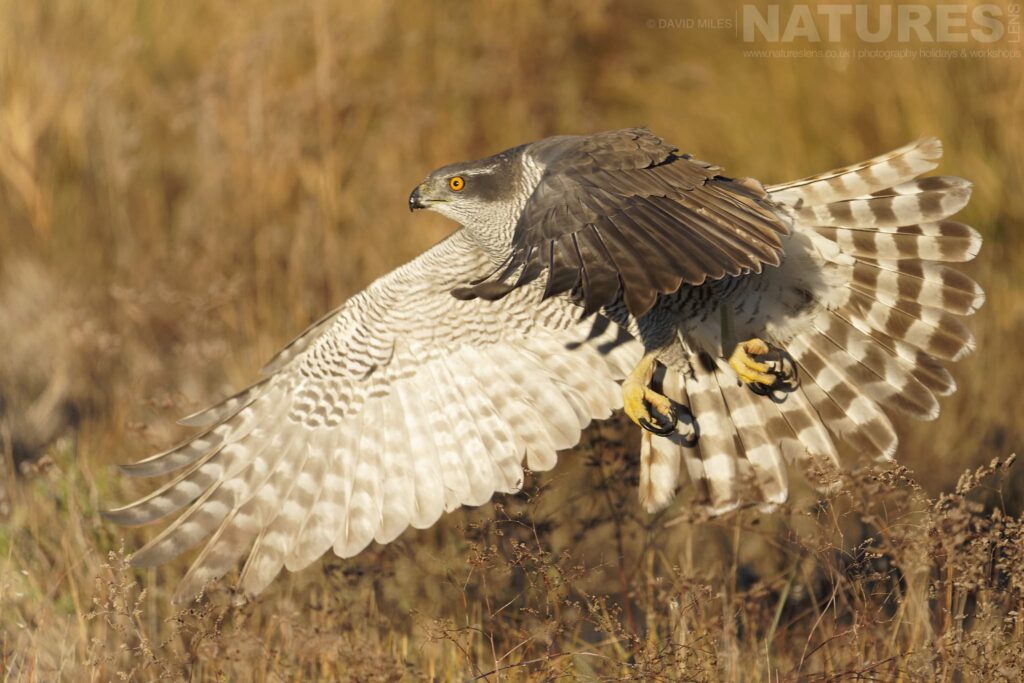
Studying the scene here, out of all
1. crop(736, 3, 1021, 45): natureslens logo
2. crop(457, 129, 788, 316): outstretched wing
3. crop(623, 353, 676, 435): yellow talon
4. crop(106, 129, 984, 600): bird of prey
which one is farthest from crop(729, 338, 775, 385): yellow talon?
crop(736, 3, 1021, 45): natureslens logo

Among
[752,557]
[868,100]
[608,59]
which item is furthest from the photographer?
[608,59]

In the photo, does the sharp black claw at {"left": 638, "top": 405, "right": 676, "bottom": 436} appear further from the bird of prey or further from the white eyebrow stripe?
the white eyebrow stripe

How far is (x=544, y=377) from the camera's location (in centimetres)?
480

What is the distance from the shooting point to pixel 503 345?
192 inches

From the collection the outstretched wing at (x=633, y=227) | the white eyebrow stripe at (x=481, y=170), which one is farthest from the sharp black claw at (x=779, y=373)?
the white eyebrow stripe at (x=481, y=170)

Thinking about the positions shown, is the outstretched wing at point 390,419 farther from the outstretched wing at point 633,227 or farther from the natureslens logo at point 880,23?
the natureslens logo at point 880,23

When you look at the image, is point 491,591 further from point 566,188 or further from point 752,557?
point 566,188

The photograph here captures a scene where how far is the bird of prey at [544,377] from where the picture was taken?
14.4 ft

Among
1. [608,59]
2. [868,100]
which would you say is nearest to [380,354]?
[868,100]

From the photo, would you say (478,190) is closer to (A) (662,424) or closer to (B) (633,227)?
(A) (662,424)

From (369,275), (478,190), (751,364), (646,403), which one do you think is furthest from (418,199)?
(369,275)

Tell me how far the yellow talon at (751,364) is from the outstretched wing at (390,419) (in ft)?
1.54

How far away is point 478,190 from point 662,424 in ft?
3.77

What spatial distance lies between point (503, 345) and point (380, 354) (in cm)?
49
